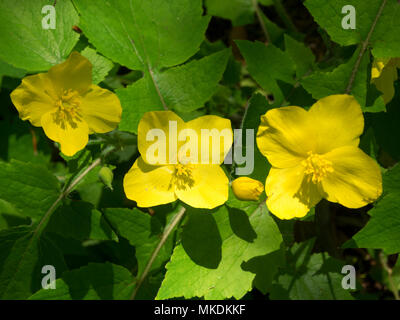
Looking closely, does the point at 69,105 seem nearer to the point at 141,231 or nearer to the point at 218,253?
the point at 141,231

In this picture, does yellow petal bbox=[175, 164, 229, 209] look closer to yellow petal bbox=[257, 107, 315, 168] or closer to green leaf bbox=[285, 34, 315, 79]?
yellow petal bbox=[257, 107, 315, 168]

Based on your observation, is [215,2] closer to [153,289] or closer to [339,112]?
[339,112]

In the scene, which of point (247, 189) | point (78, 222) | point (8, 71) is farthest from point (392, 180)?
point (8, 71)

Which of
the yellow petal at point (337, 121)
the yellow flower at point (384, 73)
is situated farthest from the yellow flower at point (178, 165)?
the yellow flower at point (384, 73)

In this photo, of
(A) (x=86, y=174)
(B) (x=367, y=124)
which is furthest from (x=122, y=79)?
(B) (x=367, y=124)

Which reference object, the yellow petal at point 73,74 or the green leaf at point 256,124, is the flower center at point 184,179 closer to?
the green leaf at point 256,124
